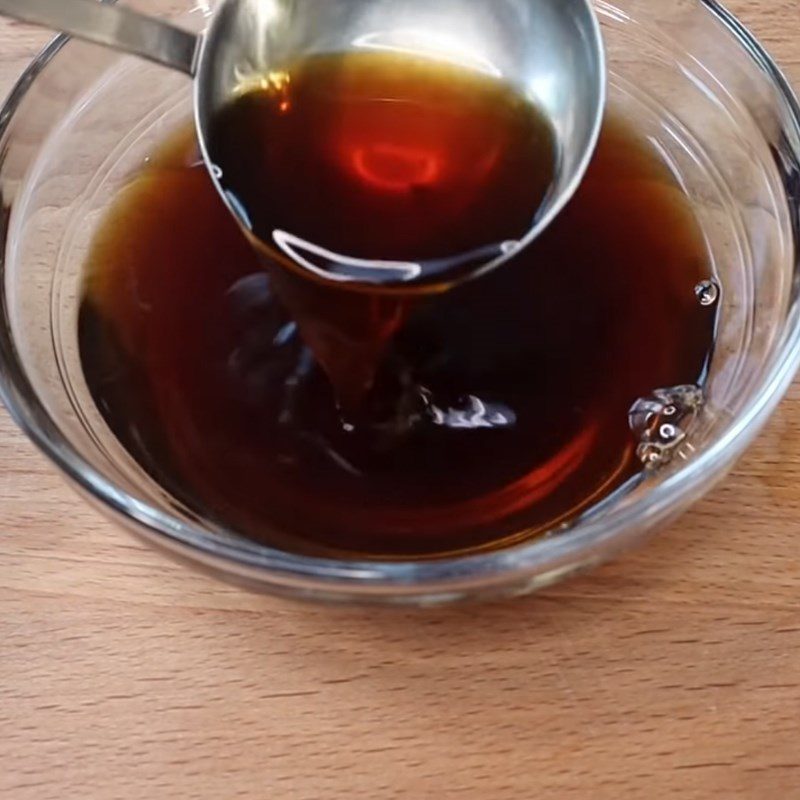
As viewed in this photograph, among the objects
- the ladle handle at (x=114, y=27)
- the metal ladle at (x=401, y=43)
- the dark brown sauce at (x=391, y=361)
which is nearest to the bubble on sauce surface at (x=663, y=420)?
the dark brown sauce at (x=391, y=361)

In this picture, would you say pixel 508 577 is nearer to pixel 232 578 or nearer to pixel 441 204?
pixel 232 578

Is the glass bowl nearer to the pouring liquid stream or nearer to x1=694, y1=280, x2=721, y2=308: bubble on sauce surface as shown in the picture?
x1=694, y1=280, x2=721, y2=308: bubble on sauce surface

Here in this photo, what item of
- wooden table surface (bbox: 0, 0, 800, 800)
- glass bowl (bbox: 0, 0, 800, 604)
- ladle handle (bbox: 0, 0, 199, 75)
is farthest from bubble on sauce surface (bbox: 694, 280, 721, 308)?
ladle handle (bbox: 0, 0, 199, 75)

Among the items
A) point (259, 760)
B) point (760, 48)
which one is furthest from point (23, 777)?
A: point (760, 48)

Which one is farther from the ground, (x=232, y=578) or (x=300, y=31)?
(x=300, y=31)

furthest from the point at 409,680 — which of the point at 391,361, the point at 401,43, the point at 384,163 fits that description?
the point at 401,43

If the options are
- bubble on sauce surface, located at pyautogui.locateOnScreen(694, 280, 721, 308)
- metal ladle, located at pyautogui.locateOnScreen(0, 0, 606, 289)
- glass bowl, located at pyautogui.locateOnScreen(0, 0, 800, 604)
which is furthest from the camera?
bubble on sauce surface, located at pyautogui.locateOnScreen(694, 280, 721, 308)
